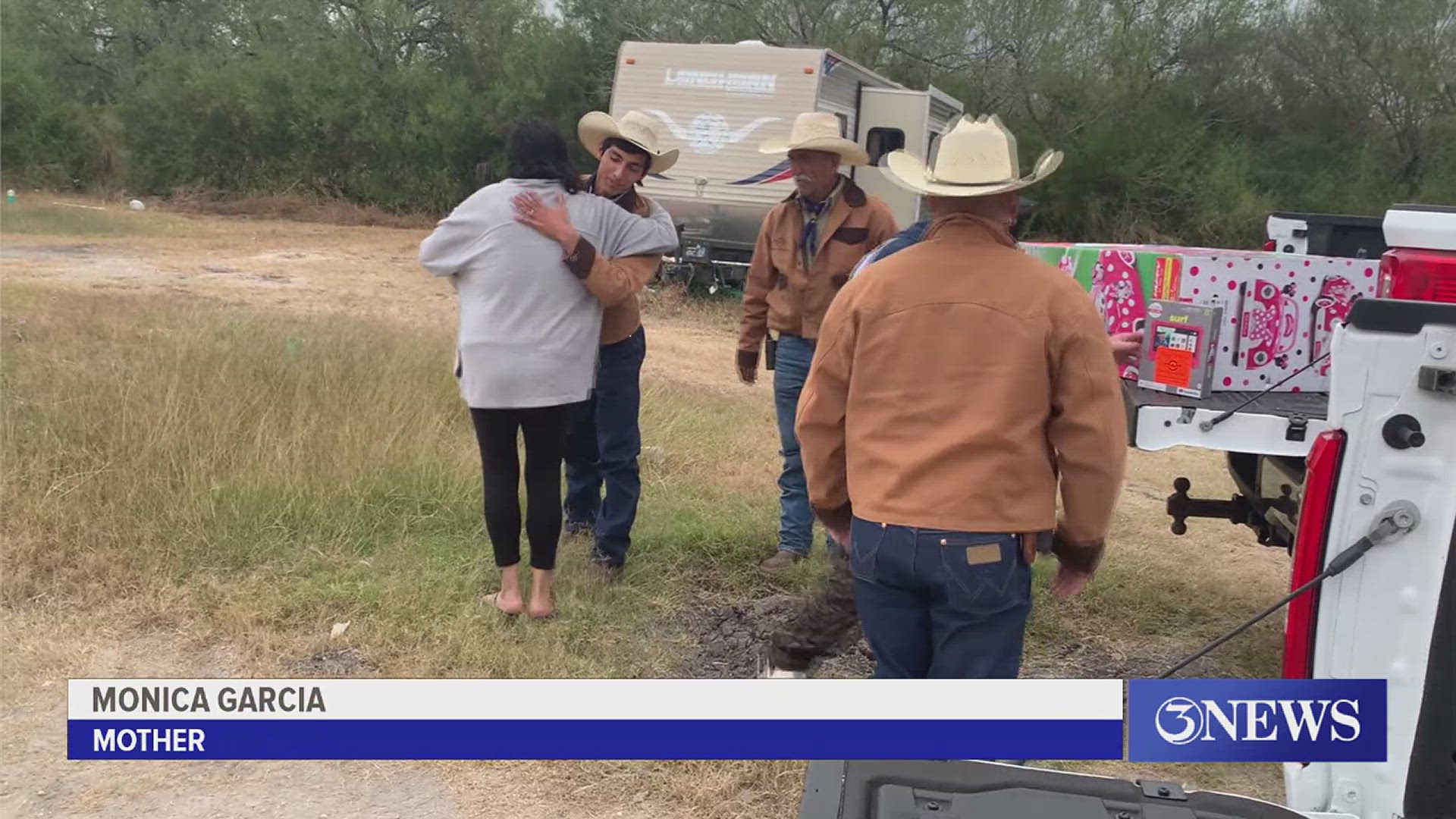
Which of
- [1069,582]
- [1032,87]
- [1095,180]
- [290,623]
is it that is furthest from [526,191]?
[1032,87]

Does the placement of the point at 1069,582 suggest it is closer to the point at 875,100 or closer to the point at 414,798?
the point at 414,798

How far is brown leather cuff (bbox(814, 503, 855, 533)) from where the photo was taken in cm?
259

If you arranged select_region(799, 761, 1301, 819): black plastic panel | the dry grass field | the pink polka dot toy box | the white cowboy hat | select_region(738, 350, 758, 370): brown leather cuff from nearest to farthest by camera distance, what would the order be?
select_region(799, 761, 1301, 819): black plastic panel
the white cowboy hat
the dry grass field
the pink polka dot toy box
select_region(738, 350, 758, 370): brown leather cuff

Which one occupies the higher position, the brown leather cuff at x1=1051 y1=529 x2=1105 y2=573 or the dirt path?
the brown leather cuff at x1=1051 y1=529 x2=1105 y2=573

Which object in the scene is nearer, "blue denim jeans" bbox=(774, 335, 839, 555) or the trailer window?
"blue denim jeans" bbox=(774, 335, 839, 555)

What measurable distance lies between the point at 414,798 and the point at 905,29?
2269cm

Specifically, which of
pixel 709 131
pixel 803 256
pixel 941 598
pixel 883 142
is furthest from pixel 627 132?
pixel 709 131

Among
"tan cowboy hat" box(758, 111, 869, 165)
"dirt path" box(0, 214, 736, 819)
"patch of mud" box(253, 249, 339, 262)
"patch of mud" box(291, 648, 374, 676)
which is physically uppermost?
"tan cowboy hat" box(758, 111, 869, 165)

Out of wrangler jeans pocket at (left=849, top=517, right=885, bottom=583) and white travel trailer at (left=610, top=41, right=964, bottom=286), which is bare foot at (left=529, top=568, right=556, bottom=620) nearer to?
wrangler jeans pocket at (left=849, top=517, right=885, bottom=583)

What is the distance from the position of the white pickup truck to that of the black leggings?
2060 mm

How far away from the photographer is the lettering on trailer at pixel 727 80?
1262cm

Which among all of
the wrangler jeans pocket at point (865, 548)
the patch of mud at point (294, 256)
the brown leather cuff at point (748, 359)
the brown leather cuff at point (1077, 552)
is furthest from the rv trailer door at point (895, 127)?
the wrangler jeans pocket at point (865, 548)

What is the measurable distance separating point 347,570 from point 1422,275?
3614mm

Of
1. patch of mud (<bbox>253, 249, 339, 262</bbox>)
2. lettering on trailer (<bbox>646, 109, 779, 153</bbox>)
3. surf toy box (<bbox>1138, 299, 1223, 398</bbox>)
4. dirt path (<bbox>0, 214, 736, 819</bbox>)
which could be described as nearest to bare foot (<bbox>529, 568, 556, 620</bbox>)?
dirt path (<bbox>0, 214, 736, 819</bbox>)
